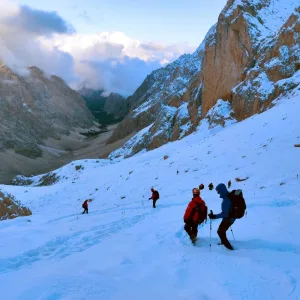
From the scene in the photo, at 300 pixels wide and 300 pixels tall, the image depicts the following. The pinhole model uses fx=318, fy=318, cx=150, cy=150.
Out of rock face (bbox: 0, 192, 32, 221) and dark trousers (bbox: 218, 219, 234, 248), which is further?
rock face (bbox: 0, 192, 32, 221)

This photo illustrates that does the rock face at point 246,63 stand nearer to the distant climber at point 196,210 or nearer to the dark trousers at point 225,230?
the distant climber at point 196,210

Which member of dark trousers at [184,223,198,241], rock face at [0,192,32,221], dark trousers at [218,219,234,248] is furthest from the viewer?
rock face at [0,192,32,221]

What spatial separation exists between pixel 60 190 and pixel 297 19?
33639mm

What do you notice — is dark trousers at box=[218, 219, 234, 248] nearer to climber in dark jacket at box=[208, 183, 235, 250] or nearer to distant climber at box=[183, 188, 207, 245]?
climber in dark jacket at box=[208, 183, 235, 250]

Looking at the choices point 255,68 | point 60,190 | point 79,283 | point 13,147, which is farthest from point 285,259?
point 13,147

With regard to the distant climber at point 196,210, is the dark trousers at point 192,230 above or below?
below

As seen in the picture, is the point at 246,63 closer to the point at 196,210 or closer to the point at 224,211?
the point at 196,210

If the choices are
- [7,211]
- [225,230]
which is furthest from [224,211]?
[7,211]

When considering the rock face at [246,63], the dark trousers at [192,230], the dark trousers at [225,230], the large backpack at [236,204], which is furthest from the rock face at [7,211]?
the rock face at [246,63]

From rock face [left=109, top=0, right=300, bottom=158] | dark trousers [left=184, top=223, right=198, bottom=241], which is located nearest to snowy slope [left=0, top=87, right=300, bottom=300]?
dark trousers [left=184, top=223, right=198, bottom=241]

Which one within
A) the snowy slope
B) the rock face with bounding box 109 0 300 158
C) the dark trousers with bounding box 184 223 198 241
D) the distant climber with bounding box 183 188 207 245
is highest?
the rock face with bounding box 109 0 300 158

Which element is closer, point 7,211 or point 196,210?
point 196,210

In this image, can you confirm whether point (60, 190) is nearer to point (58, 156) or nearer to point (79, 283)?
point (79, 283)

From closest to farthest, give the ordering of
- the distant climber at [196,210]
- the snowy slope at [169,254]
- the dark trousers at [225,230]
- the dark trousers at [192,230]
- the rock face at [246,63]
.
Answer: the snowy slope at [169,254], the dark trousers at [225,230], the distant climber at [196,210], the dark trousers at [192,230], the rock face at [246,63]
